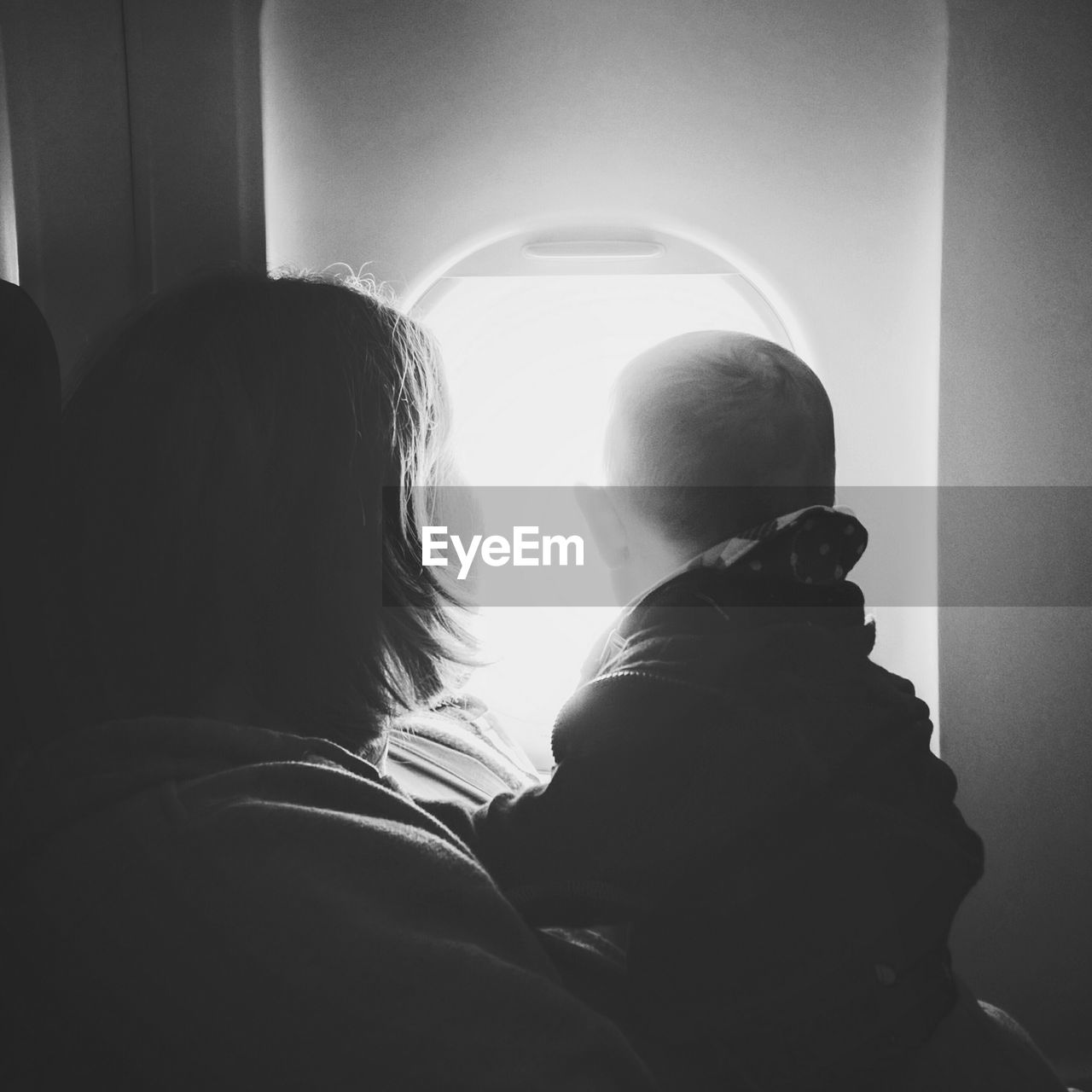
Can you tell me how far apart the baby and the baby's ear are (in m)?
0.14

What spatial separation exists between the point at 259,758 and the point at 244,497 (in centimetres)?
19

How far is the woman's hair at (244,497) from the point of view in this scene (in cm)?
62

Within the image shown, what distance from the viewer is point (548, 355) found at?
114 centimetres

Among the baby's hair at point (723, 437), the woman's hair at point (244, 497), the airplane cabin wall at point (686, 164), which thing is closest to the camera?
the woman's hair at point (244, 497)

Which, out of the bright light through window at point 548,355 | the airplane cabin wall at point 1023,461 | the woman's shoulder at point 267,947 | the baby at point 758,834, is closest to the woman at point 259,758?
the woman's shoulder at point 267,947

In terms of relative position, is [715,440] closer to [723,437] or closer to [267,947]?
[723,437]

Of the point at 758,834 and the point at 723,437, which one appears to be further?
the point at 723,437

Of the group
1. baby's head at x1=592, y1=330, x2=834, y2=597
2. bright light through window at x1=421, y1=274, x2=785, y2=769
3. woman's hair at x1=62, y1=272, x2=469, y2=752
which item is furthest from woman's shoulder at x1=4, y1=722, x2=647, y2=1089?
bright light through window at x1=421, y1=274, x2=785, y2=769

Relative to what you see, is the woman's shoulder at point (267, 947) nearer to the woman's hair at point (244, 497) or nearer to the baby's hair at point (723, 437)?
the woman's hair at point (244, 497)

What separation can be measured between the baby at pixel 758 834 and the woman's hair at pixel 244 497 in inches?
8.6

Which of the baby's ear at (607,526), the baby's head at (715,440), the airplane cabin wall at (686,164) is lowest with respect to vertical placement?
the baby's ear at (607,526)

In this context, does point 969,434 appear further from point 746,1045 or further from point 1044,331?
point 746,1045

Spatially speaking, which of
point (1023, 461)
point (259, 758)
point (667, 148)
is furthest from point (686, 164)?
point (259, 758)

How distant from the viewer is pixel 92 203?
1.05 m
